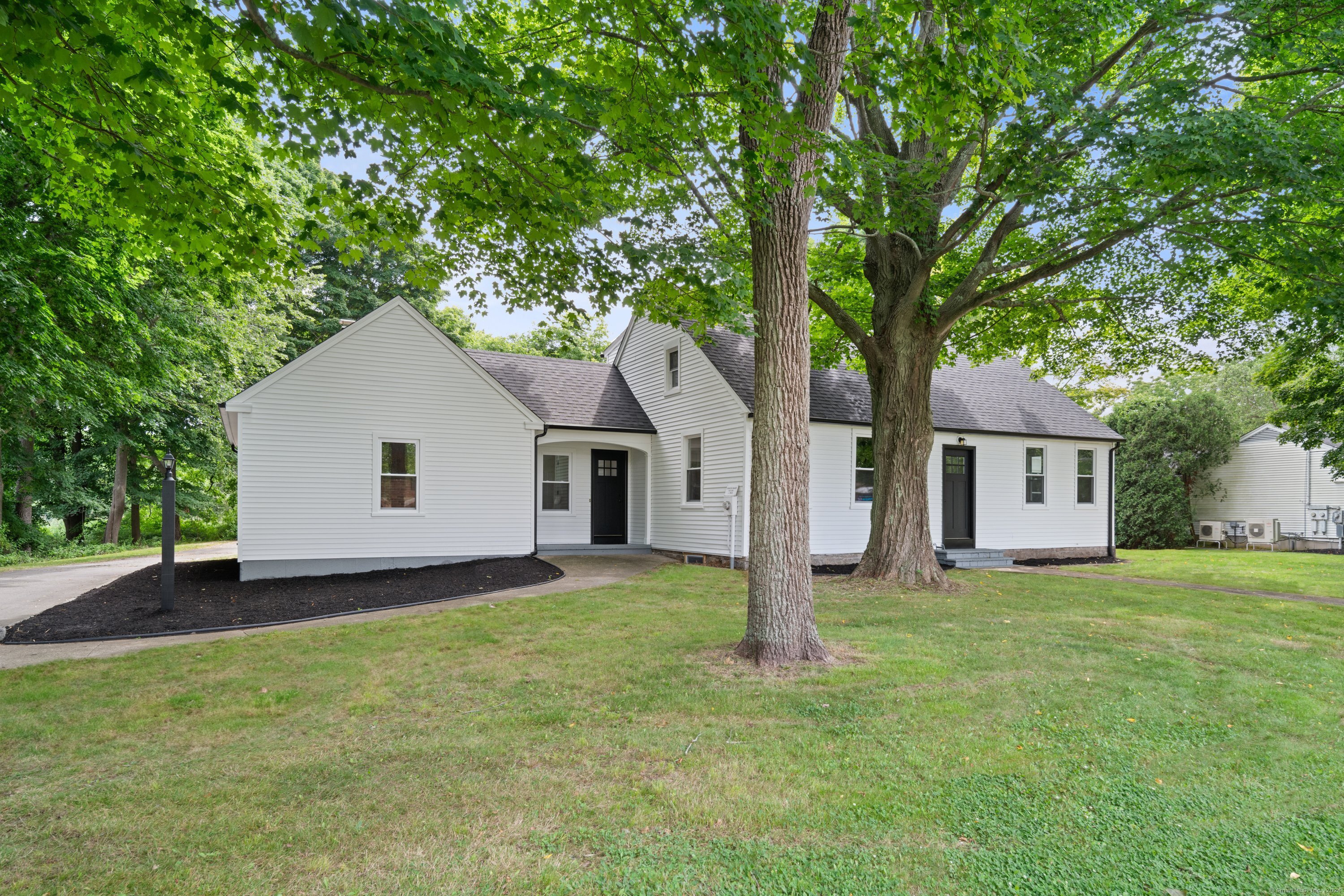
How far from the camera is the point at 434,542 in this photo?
13.3m

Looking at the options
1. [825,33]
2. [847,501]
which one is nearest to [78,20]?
[825,33]

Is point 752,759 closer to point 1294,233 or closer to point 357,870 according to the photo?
point 357,870

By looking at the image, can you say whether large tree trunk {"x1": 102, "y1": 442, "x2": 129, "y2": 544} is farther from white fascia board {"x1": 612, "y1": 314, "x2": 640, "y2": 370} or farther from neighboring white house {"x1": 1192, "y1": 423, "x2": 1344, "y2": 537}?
neighboring white house {"x1": 1192, "y1": 423, "x2": 1344, "y2": 537}

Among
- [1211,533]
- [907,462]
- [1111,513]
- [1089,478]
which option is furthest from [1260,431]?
[907,462]

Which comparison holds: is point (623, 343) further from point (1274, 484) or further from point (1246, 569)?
point (1274, 484)

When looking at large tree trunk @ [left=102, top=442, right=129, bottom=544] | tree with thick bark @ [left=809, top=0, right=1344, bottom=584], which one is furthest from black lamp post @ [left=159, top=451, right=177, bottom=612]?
large tree trunk @ [left=102, top=442, right=129, bottom=544]

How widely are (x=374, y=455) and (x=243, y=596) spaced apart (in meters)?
3.35

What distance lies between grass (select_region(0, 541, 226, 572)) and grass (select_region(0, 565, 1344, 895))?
13220mm

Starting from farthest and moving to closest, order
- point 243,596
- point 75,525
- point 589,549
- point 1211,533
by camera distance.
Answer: point 75,525, point 1211,533, point 589,549, point 243,596

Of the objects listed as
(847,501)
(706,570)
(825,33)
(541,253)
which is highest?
(825,33)

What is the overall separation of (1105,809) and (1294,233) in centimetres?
904

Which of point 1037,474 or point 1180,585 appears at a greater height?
point 1037,474

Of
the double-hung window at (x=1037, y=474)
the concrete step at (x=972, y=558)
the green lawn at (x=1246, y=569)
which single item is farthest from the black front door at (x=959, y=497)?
the green lawn at (x=1246, y=569)

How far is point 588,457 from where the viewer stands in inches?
677
